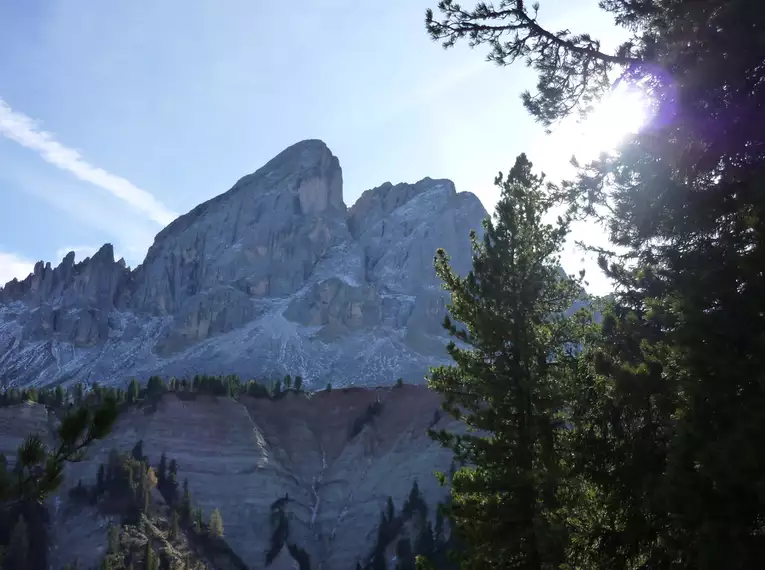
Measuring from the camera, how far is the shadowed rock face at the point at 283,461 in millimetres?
96188

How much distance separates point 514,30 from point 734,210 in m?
3.88

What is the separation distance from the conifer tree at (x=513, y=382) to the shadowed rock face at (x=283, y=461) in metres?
80.6

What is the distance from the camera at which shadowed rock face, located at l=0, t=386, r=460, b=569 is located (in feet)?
316

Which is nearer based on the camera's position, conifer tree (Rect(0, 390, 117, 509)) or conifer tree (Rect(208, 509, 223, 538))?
conifer tree (Rect(0, 390, 117, 509))

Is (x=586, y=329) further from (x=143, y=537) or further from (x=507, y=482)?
(x=143, y=537)

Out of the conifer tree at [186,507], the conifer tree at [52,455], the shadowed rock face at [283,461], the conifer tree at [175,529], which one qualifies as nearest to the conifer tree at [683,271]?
the conifer tree at [52,455]

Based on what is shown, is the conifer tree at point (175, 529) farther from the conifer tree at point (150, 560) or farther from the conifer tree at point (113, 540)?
the conifer tree at point (150, 560)

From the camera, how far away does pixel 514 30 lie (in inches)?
405

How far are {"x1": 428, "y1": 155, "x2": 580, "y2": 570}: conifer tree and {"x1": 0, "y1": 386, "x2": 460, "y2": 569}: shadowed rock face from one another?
80.6m

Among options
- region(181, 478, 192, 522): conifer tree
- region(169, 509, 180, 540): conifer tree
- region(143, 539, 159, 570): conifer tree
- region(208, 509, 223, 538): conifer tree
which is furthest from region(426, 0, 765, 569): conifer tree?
region(181, 478, 192, 522): conifer tree

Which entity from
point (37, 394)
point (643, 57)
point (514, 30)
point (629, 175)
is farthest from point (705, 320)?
point (37, 394)

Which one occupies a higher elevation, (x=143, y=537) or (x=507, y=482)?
(x=507, y=482)

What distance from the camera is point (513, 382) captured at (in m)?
13.2

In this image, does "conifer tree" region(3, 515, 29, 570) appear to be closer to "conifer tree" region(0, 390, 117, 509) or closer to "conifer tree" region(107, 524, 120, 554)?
"conifer tree" region(107, 524, 120, 554)
